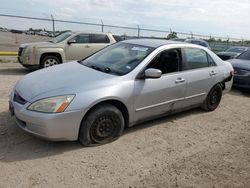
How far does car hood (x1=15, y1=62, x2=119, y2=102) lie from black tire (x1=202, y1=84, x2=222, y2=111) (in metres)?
2.61

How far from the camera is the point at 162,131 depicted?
16.6ft

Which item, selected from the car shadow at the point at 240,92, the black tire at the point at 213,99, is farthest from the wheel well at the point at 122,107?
the car shadow at the point at 240,92

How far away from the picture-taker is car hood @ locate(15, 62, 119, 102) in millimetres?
3984

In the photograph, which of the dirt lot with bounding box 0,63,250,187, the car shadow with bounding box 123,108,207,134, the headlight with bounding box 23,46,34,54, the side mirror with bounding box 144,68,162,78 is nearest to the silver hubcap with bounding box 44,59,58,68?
the headlight with bounding box 23,46,34,54

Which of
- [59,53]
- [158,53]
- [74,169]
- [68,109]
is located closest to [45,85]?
[68,109]

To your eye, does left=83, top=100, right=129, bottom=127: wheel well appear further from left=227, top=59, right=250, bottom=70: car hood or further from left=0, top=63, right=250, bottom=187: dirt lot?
left=227, top=59, right=250, bottom=70: car hood

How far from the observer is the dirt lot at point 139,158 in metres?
3.46

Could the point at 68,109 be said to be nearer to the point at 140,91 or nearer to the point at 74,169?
the point at 74,169

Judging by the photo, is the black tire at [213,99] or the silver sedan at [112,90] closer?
the silver sedan at [112,90]

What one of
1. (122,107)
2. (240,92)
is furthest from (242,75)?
(122,107)

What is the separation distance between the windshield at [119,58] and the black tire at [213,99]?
1.96 metres

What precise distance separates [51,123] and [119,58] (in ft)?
6.16

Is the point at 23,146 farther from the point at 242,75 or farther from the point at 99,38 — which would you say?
the point at 99,38

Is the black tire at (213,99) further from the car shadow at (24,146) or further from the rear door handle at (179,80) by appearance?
the car shadow at (24,146)
